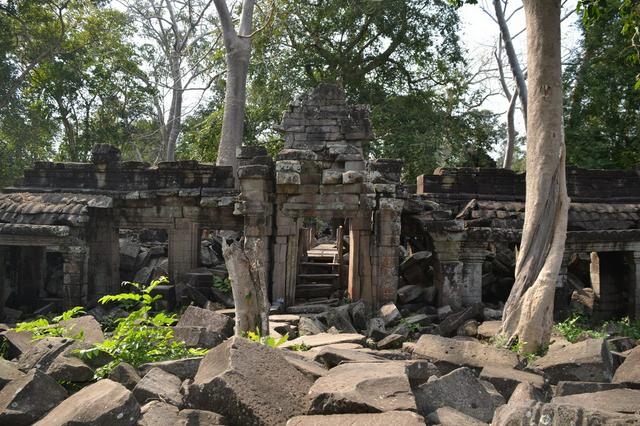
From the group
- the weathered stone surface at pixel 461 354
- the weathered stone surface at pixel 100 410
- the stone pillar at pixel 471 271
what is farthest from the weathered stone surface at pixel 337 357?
the stone pillar at pixel 471 271

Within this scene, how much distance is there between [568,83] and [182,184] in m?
12.7

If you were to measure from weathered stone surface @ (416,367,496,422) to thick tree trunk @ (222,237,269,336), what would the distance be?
234cm

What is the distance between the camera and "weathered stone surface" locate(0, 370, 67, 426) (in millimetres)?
3699

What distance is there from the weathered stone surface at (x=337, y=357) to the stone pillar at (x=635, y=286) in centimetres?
935

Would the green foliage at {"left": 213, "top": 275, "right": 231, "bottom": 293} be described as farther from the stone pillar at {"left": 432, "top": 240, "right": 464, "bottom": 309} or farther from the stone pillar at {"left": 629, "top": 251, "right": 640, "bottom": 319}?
the stone pillar at {"left": 629, "top": 251, "right": 640, "bottom": 319}

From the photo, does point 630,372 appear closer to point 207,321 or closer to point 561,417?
point 561,417

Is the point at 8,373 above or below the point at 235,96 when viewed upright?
below

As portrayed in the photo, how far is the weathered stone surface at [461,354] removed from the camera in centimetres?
539

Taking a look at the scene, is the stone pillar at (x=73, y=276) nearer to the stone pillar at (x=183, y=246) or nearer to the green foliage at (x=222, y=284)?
Result: the stone pillar at (x=183, y=246)

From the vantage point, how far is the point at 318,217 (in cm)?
1009

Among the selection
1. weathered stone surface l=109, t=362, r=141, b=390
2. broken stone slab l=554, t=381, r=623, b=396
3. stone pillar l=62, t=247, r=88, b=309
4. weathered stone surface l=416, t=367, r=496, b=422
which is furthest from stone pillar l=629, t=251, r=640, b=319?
stone pillar l=62, t=247, r=88, b=309

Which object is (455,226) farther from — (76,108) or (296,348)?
(76,108)

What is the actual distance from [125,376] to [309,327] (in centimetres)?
394

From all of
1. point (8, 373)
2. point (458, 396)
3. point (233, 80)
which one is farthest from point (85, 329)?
point (233, 80)
